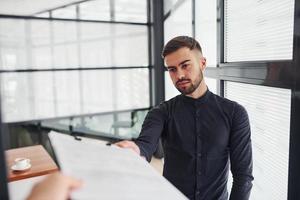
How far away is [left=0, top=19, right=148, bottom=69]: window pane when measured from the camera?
11.5 ft

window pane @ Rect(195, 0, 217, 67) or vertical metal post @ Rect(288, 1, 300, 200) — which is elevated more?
window pane @ Rect(195, 0, 217, 67)

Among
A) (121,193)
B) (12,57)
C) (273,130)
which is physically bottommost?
(273,130)

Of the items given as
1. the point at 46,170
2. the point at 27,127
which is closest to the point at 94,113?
the point at 27,127

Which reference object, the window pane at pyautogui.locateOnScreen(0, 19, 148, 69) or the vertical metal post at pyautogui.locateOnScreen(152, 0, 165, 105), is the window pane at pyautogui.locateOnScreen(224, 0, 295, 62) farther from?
the window pane at pyautogui.locateOnScreen(0, 19, 148, 69)

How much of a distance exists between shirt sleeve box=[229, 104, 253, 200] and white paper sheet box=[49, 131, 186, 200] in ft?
2.43

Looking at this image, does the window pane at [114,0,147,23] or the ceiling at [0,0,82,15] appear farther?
the window pane at [114,0,147,23]

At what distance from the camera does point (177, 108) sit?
55.1 inches

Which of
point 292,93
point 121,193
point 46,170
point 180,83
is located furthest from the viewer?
point 46,170

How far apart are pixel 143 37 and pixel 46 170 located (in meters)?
2.60

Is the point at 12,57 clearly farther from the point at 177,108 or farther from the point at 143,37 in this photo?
the point at 177,108

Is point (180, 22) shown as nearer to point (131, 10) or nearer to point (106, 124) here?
point (131, 10)

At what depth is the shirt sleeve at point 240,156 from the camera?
4.11ft

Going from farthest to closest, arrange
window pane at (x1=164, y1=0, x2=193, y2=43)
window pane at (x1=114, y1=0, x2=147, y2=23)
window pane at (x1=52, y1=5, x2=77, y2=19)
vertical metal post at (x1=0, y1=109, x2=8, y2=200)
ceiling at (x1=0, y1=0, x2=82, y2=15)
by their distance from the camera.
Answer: window pane at (x1=114, y1=0, x2=147, y2=23)
window pane at (x1=52, y1=5, x2=77, y2=19)
ceiling at (x1=0, y1=0, x2=82, y2=15)
window pane at (x1=164, y1=0, x2=193, y2=43)
vertical metal post at (x1=0, y1=109, x2=8, y2=200)

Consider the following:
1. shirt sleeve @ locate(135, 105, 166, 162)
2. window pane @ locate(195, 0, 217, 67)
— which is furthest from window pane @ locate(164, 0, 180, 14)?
shirt sleeve @ locate(135, 105, 166, 162)
